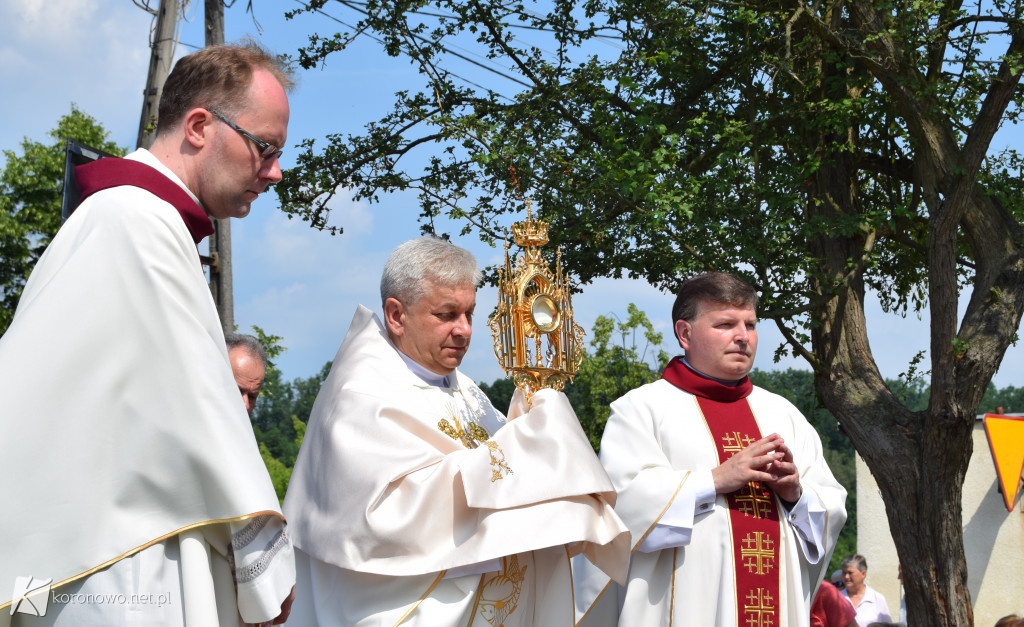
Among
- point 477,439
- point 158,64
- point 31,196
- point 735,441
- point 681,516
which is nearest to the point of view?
point 477,439

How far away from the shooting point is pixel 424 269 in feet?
13.0

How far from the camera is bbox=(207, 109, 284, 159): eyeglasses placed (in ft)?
8.18

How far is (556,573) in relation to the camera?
3.97 metres

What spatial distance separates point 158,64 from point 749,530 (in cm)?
653

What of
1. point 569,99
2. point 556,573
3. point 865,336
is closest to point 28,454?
point 556,573

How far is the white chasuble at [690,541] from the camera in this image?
15.0 ft

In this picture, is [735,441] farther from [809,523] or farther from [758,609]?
[758,609]

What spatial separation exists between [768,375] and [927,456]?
23.0 metres

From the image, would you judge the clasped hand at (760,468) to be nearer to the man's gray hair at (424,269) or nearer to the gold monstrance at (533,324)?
the gold monstrance at (533,324)

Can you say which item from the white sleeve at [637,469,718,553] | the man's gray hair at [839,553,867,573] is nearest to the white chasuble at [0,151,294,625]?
the white sleeve at [637,469,718,553]

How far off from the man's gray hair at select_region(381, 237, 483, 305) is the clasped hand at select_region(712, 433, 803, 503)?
56.0 inches

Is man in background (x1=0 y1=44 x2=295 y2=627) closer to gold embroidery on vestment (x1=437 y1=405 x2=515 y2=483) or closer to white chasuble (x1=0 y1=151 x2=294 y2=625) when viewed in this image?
white chasuble (x1=0 y1=151 x2=294 y2=625)

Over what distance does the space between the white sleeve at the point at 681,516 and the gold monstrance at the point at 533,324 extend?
32.8 inches

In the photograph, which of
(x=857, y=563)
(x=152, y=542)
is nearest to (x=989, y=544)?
(x=857, y=563)
